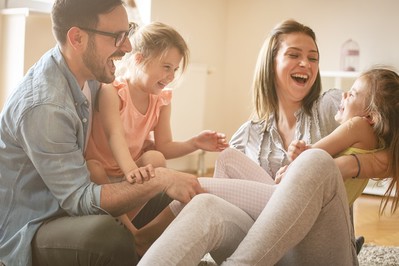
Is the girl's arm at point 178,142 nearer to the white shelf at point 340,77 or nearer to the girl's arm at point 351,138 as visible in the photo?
the girl's arm at point 351,138

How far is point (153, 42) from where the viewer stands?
Result: 6.25 ft

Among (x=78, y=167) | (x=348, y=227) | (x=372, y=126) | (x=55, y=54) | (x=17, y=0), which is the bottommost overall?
(x=348, y=227)

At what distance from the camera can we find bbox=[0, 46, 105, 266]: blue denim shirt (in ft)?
4.69

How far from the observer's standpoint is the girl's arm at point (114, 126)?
1.66 m

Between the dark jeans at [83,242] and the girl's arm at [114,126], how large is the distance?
238 millimetres

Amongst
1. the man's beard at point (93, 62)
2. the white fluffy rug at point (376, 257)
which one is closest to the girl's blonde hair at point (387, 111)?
the white fluffy rug at point (376, 257)

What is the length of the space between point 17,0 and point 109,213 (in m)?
2.34

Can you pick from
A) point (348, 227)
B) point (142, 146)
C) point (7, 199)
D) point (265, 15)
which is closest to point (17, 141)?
point (7, 199)

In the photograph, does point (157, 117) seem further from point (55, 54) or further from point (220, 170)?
point (55, 54)

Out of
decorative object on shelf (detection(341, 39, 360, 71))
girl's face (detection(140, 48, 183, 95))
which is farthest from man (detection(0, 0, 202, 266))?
decorative object on shelf (detection(341, 39, 360, 71))

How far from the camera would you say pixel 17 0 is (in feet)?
11.3

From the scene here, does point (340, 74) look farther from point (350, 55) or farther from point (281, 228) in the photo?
point (281, 228)

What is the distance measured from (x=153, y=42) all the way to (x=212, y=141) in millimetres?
382

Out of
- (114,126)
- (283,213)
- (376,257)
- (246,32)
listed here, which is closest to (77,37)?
(114,126)
